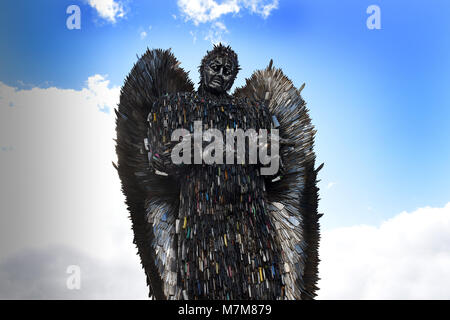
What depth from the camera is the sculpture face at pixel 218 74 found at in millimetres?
4348

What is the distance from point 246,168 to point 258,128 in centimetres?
44

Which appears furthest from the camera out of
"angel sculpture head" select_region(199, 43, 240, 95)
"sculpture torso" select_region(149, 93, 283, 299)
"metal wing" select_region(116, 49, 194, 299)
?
"angel sculpture head" select_region(199, 43, 240, 95)

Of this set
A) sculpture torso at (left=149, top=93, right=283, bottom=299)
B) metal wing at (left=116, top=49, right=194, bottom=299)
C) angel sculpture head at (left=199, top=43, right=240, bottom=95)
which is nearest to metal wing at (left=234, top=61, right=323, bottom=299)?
sculpture torso at (left=149, top=93, right=283, bottom=299)

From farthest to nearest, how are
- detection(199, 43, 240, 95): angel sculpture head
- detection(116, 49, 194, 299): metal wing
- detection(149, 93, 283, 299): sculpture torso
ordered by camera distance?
1. detection(199, 43, 240, 95): angel sculpture head
2. detection(116, 49, 194, 299): metal wing
3. detection(149, 93, 283, 299): sculpture torso

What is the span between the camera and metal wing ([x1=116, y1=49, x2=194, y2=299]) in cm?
421

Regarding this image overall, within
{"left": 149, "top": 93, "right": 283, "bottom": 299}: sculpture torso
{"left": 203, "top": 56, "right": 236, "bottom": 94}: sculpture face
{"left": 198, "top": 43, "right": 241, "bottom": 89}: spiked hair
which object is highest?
{"left": 198, "top": 43, "right": 241, "bottom": 89}: spiked hair

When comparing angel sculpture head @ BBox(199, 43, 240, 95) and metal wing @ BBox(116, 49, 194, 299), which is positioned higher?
angel sculpture head @ BBox(199, 43, 240, 95)

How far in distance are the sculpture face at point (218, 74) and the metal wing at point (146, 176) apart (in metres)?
0.47

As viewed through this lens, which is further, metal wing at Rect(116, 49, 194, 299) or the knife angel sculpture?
metal wing at Rect(116, 49, 194, 299)

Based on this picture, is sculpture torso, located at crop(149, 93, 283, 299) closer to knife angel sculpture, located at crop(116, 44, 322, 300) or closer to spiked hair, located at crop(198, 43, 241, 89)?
knife angel sculpture, located at crop(116, 44, 322, 300)

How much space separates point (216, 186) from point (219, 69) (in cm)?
124

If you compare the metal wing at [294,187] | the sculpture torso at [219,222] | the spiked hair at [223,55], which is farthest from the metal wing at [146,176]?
the metal wing at [294,187]

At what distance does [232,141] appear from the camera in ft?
12.9
